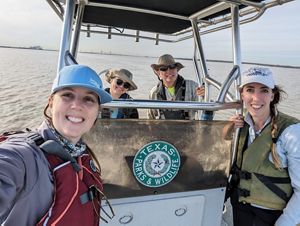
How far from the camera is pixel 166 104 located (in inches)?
Answer: 72.3

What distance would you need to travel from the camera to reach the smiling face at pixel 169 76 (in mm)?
3346

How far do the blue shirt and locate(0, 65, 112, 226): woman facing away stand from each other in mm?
1187

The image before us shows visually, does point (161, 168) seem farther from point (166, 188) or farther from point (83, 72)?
point (83, 72)

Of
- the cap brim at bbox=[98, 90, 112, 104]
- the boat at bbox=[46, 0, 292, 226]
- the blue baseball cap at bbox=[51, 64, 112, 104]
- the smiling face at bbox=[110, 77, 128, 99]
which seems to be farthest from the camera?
the smiling face at bbox=[110, 77, 128, 99]

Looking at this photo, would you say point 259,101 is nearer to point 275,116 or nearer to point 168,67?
point 275,116

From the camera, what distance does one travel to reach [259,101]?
202cm

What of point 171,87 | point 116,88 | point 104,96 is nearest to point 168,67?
point 171,87

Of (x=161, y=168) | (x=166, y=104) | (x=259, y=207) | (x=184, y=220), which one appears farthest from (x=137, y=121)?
(x=259, y=207)

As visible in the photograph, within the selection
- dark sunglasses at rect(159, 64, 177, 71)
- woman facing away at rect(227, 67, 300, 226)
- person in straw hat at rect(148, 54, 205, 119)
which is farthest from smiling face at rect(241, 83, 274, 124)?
dark sunglasses at rect(159, 64, 177, 71)

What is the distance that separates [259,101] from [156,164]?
827mm

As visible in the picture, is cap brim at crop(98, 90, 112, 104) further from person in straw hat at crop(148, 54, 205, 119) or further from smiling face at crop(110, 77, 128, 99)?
person in straw hat at crop(148, 54, 205, 119)

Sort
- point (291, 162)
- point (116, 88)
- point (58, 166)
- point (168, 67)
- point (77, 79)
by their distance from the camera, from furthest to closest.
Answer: point (168, 67) → point (116, 88) → point (291, 162) → point (77, 79) → point (58, 166)

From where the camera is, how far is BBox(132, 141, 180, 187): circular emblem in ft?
6.18

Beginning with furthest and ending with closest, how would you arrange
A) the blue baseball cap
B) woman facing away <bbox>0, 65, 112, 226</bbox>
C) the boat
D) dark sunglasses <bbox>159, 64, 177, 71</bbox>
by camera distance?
dark sunglasses <bbox>159, 64, 177, 71</bbox>, the boat, the blue baseball cap, woman facing away <bbox>0, 65, 112, 226</bbox>
